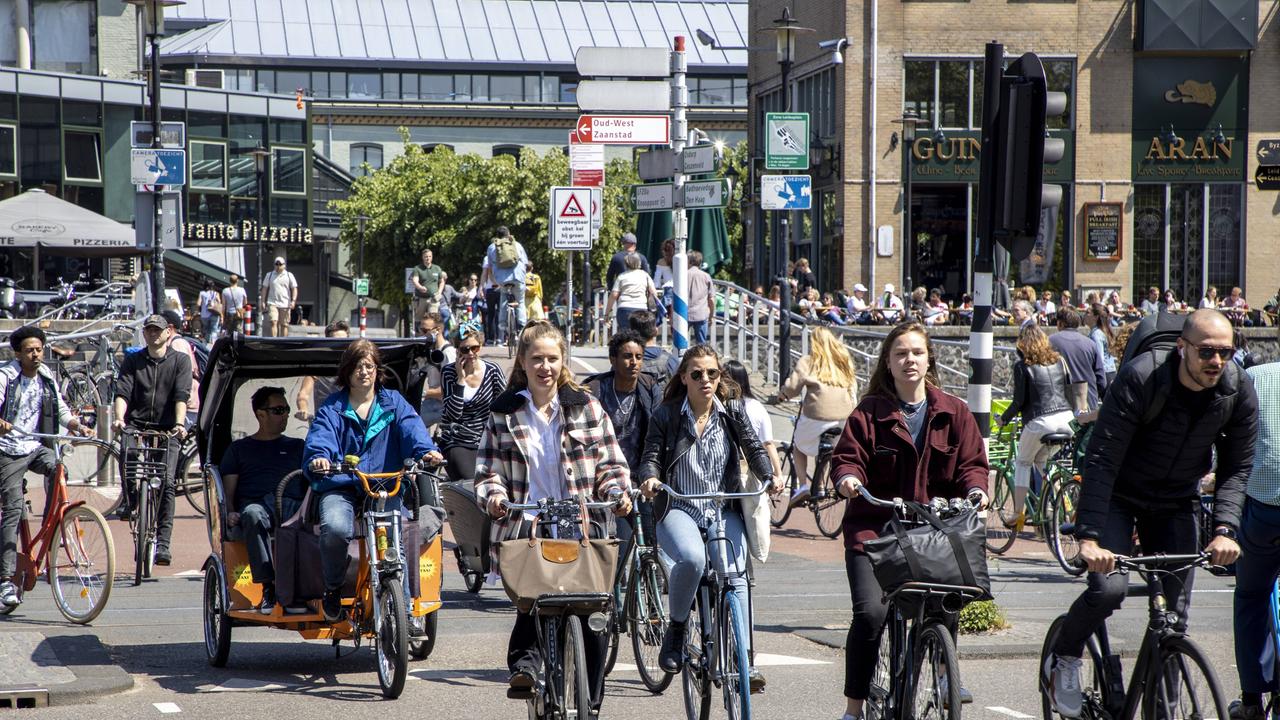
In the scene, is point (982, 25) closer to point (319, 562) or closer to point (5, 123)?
point (5, 123)

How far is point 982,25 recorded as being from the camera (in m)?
38.1

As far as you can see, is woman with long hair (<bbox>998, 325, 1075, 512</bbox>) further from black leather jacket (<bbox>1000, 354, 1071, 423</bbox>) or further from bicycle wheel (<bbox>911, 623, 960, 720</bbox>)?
bicycle wheel (<bbox>911, 623, 960, 720</bbox>)

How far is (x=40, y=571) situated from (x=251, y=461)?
91.5 inches

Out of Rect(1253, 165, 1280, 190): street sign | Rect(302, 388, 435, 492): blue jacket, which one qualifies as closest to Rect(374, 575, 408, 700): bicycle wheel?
Rect(302, 388, 435, 492): blue jacket

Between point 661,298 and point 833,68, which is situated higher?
point 833,68

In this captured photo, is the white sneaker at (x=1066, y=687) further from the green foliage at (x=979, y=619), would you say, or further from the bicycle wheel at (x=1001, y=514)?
the bicycle wheel at (x=1001, y=514)

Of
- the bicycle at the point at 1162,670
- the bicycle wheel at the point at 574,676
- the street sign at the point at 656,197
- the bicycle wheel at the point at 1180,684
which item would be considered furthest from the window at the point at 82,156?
the bicycle wheel at the point at 1180,684

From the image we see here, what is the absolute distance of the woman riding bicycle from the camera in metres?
10.9

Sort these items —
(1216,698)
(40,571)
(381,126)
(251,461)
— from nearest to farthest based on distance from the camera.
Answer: (1216,698) < (251,461) < (40,571) < (381,126)

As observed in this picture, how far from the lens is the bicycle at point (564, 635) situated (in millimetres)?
5730

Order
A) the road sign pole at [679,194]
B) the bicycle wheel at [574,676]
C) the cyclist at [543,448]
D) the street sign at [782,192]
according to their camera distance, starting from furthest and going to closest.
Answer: the street sign at [782,192], the road sign pole at [679,194], the cyclist at [543,448], the bicycle wheel at [574,676]

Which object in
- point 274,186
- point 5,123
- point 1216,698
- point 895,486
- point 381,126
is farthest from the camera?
point 381,126

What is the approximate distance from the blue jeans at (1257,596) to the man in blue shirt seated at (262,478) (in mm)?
4568

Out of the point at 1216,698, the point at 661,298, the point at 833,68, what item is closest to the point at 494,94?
the point at 833,68
